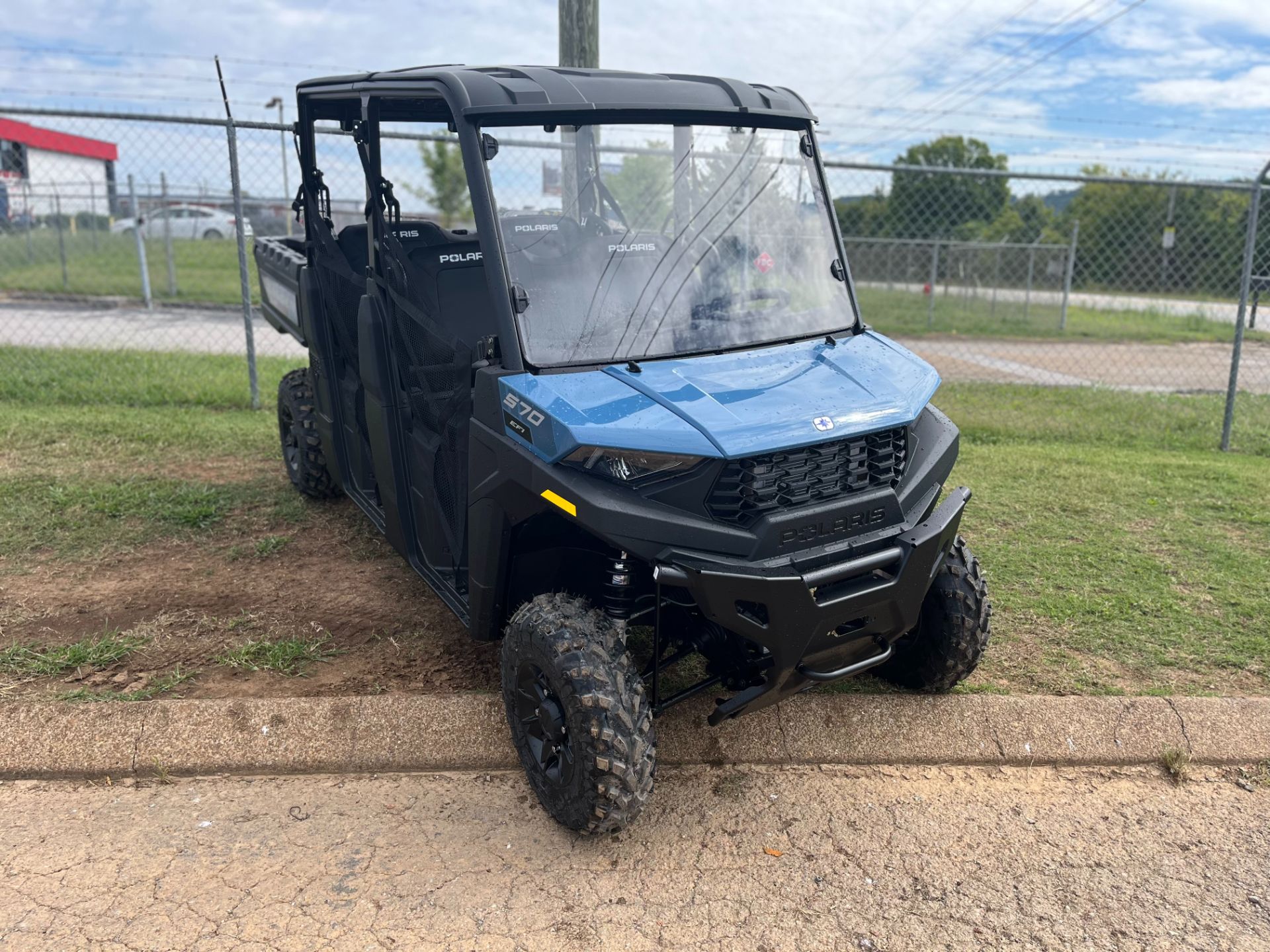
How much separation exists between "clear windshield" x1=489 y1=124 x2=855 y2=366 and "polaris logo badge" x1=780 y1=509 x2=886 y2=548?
751 millimetres

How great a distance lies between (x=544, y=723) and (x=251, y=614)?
193cm

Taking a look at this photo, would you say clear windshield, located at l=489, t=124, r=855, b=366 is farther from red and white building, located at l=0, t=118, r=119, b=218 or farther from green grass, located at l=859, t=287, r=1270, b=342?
red and white building, located at l=0, t=118, r=119, b=218

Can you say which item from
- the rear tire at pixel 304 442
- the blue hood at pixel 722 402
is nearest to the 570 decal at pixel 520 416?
the blue hood at pixel 722 402

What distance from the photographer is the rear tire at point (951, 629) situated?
11.6ft

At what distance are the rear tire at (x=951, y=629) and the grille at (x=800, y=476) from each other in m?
0.63

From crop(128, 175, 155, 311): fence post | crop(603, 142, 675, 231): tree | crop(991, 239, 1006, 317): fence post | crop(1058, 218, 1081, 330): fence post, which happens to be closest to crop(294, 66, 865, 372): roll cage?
crop(603, 142, 675, 231): tree

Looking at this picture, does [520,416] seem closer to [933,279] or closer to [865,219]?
[933,279]

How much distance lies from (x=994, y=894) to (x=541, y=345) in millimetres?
2082

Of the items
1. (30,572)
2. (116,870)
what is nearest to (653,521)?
(116,870)

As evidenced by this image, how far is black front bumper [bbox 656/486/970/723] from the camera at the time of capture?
2721mm

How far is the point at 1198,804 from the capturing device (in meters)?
3.30

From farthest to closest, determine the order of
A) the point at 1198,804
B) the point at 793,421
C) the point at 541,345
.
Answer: the point at 1198,804
the point at 541,345
the point at 793,421

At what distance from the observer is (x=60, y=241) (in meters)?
16.4

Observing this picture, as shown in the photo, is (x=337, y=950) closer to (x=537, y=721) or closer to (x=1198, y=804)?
(x=537, y=721)
